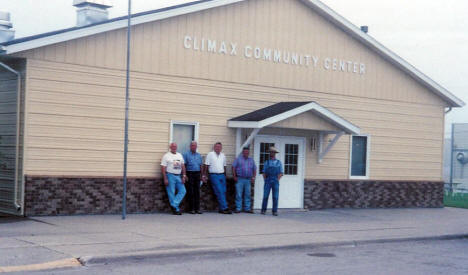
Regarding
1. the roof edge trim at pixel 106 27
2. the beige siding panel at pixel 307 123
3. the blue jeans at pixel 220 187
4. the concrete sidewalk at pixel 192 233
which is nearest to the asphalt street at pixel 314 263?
the concrete sidewalk at pixel 192 233

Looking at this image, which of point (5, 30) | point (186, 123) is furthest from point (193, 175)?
point (5, 30)

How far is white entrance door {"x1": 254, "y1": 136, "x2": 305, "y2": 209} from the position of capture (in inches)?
760

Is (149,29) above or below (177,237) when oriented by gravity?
above

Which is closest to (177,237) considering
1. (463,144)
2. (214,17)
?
(214,17)

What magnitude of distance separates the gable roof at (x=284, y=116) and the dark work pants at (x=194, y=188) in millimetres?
1718

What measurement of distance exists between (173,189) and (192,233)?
11.5 ft

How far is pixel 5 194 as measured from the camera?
1605cm

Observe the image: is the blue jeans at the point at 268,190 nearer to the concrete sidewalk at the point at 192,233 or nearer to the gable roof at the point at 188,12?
the concrete sidewalk at the point at 192,233

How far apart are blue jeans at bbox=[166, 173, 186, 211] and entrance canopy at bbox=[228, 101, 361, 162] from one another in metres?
2.15

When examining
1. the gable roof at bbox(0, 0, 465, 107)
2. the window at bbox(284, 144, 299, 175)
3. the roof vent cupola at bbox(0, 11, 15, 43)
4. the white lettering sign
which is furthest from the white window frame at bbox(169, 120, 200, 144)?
the roof vent cupola at bbox(0, 11, 15, 43)

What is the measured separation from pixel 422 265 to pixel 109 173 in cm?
772

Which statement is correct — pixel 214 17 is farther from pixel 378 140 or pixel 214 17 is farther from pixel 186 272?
pixel 186 272

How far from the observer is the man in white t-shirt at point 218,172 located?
17.8m

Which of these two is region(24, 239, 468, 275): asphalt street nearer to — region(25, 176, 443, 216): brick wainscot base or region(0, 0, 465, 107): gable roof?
region(25, 176, 443, 216): brick wainscot base
